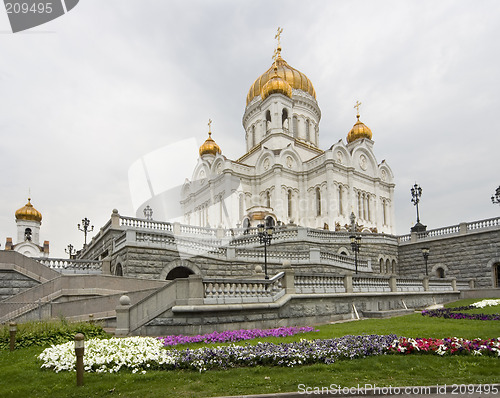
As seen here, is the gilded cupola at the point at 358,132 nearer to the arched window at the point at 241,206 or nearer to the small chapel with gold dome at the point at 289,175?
the small chapel with gold dome at the point at 289,175

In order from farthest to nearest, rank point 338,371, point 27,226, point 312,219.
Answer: point 27,226 < point 312,219 < point 338,371

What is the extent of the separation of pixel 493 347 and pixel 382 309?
37.3 ft

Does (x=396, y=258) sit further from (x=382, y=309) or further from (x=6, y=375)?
(x=6, y=375)

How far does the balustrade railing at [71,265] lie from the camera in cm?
2198

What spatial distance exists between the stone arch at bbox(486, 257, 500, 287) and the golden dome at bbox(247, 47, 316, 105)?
35270 millimetres

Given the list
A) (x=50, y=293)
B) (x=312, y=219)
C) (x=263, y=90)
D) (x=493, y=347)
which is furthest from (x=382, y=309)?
(x=263, y=90)

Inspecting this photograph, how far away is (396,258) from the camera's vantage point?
37219 mm

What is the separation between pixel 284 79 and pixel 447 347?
5164 centimetres

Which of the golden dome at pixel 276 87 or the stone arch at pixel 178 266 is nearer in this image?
the stone arch at pixel 178 266

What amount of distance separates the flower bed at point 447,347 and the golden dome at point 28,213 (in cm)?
6518

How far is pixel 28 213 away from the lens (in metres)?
63.0

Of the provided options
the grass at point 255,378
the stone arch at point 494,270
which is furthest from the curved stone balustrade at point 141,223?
the stone arch at point 494,270

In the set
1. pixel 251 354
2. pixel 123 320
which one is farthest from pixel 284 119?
pixel 251 354

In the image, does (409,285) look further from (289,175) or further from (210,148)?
(210,148)
